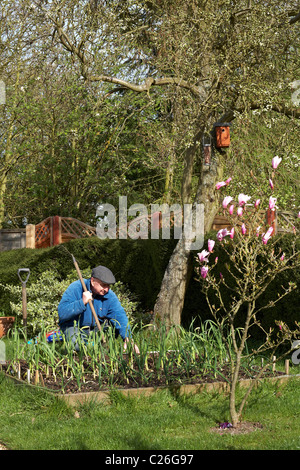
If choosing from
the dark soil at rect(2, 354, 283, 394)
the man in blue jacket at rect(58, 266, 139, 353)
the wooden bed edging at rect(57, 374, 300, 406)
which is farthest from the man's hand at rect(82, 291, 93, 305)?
the wooden bed edging at rect(57, 374, 300, 406)

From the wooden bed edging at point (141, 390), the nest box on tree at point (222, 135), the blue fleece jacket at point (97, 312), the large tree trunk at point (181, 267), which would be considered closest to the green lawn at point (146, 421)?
the wooden bed edging at point (141, 390)

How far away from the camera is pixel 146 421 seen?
16.1 ft

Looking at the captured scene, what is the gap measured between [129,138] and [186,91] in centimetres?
748

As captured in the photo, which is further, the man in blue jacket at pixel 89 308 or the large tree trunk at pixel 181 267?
the large tree trunk at pixel 181 267

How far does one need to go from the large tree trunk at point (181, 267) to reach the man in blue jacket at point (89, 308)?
2415 millimetres

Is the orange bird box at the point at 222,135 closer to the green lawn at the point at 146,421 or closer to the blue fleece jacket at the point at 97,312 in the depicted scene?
the blue fleece jacket at the point at 97,312


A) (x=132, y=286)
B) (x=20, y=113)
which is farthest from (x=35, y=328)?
(x=20, y=113)

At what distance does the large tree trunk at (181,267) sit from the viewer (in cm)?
923

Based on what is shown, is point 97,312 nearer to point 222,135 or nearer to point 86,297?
point 86,297

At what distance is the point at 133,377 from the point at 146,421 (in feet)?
2.59

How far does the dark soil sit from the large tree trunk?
311cm

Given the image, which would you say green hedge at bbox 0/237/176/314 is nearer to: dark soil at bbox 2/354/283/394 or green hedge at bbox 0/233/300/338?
green hedge at bbox 0/233/300/338

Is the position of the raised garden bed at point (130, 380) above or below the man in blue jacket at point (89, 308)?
below
